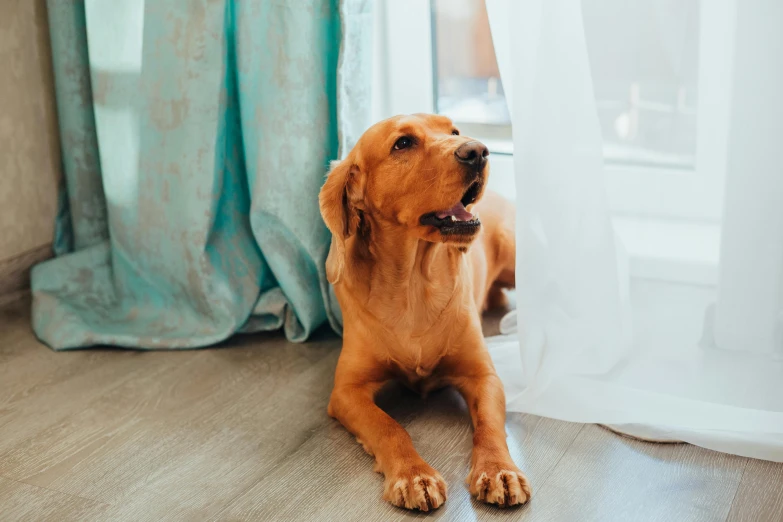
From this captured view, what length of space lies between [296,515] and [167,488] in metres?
0.28

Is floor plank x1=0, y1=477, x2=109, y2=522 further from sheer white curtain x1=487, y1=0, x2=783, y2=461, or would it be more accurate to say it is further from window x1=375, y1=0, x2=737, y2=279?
window x1=375, y1=0, x2=737, y2=279

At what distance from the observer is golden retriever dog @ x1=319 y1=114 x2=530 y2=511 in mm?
1559

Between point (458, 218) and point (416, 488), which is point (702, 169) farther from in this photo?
point (416, 488)

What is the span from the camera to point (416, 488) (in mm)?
1427

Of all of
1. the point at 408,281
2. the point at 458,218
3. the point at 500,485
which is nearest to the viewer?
the point at 500,485

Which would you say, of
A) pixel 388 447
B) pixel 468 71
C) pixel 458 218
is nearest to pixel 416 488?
pixel 388 447

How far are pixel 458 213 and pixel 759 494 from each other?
73 cm

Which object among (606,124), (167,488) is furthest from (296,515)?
(606,124)

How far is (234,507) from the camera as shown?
1.48 m

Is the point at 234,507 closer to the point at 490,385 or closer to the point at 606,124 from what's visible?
the point at 490,385

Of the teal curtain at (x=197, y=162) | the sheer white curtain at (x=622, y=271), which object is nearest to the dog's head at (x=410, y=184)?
the sheer white curtain at (x=622, y=271)

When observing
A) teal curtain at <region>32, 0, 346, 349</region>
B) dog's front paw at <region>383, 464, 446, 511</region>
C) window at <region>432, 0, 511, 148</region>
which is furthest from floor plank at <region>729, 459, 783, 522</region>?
window at <region>432, 0, 511, 148</region>

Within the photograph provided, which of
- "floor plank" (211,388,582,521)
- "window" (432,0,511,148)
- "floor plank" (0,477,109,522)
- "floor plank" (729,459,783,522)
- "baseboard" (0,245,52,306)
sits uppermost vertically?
"window" (432,0,511,148)

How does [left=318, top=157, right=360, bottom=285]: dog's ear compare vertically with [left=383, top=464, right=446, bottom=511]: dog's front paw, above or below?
above
